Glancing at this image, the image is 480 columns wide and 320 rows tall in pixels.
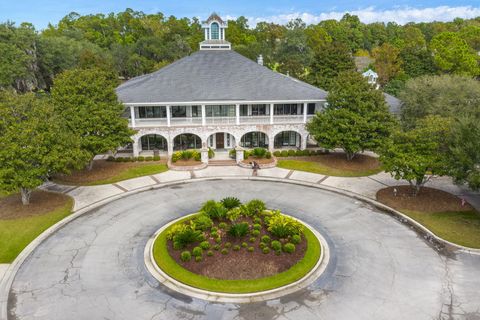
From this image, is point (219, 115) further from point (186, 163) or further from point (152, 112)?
point (186, 163)

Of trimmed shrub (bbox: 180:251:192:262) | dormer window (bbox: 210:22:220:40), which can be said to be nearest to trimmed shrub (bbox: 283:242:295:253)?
trimmed shrub (bbox: 180:251:192:262)

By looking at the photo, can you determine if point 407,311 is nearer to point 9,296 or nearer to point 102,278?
point 102,278

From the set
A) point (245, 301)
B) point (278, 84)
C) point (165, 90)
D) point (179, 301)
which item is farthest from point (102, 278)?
point (278, 84)

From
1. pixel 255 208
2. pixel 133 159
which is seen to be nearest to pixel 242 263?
pixel 255 208

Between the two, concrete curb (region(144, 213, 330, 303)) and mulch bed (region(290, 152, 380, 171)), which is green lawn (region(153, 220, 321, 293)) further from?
mulch bed (region(290, 152, 380, 171))

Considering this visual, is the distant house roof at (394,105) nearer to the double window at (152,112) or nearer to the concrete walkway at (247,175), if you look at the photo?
the concrete walkway at (247,175)

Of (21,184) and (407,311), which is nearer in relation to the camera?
(407,311)
